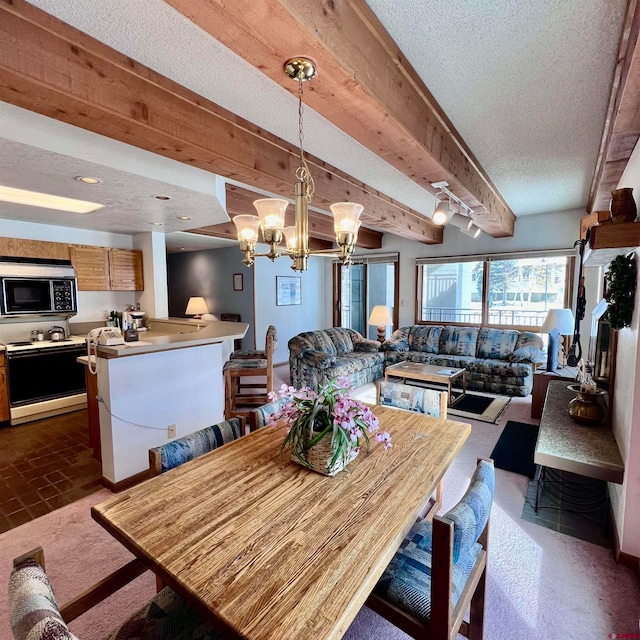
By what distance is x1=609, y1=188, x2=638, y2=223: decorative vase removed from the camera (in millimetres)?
1902

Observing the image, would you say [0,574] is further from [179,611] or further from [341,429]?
[341,429]

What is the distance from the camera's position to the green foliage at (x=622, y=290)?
1.92 m

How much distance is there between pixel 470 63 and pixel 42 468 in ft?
13.3

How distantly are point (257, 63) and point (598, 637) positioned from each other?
2724 millimetres

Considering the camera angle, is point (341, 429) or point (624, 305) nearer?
point (341, 429)

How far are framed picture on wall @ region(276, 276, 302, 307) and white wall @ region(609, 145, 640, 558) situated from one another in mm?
5487

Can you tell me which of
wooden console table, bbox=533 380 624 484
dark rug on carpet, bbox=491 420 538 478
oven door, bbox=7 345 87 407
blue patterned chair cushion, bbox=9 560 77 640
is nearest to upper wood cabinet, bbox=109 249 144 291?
oven door, bbox=7 345 87 407

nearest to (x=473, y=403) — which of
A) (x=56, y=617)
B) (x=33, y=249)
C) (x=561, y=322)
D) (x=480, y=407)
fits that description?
(x=480, y=407)

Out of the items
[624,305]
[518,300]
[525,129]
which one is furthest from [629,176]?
[518,300]

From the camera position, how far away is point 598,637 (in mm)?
1445

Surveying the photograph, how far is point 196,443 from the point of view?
159 cm

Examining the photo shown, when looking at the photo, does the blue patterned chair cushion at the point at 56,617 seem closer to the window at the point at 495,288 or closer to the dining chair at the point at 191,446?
the dining chair at the point at 191,446

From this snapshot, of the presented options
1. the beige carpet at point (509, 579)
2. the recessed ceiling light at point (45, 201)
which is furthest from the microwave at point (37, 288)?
the beige carpet at point (509, 579)

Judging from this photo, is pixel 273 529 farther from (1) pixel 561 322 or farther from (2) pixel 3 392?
(1) pixel 561 322
